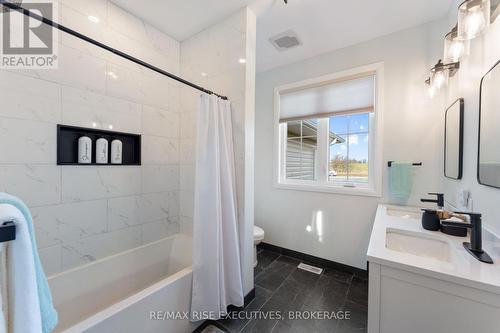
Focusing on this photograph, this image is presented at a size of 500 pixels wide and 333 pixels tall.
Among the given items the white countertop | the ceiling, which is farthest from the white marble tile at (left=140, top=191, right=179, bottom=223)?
the white countertop

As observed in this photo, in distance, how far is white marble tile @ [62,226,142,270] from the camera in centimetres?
148

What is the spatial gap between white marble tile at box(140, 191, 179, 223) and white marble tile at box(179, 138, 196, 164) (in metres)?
0.40

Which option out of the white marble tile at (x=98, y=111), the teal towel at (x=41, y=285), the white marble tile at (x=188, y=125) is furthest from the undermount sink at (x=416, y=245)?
the white marble tile at (x=98, y=111)

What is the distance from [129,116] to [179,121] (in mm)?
529

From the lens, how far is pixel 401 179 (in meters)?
1.90

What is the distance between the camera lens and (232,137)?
1.75m

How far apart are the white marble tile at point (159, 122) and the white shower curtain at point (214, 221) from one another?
0.73 m

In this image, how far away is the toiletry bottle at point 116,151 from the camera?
66.6 inches

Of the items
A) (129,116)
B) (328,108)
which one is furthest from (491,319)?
(129,116)

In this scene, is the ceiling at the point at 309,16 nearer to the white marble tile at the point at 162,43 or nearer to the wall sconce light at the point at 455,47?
the white marble tile at the point at 162,43

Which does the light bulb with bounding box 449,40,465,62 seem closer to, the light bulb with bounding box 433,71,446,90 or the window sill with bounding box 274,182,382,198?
the light bulb with bounding box 433,71,446,90

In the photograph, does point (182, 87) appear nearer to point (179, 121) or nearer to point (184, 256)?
point (179, 121)

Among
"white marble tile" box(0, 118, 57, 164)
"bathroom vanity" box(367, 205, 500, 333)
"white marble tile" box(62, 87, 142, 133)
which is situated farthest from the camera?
"white marble tile" box(62, 87, 142, 133)

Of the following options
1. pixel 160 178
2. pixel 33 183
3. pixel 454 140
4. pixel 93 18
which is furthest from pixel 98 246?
pixel 454 140
